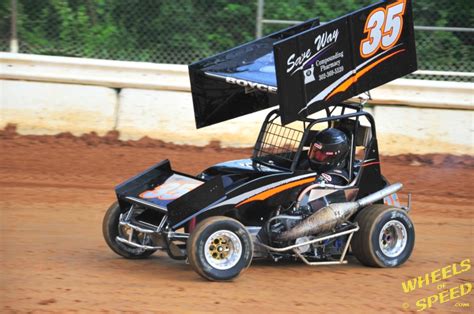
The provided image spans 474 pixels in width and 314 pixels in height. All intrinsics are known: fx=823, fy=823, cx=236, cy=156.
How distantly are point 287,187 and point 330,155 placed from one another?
2.05 ft

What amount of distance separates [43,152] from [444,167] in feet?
20.0

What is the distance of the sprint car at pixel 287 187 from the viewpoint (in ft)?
23.8

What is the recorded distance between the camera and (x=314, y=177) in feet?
25.6

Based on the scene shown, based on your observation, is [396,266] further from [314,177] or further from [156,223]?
[156,223]

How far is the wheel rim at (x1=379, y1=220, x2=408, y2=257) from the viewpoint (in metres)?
8.03

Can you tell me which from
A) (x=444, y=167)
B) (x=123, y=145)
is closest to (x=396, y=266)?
(x=444, y=167)

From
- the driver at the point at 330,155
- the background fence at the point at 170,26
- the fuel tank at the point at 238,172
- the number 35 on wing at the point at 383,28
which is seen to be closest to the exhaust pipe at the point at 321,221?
the driver at the point at 330,155

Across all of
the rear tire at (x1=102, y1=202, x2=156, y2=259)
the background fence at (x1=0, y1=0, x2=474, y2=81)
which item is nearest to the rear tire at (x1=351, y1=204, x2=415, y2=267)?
the rear tire at (x1=102, y1=202, x2=156, y2=259)

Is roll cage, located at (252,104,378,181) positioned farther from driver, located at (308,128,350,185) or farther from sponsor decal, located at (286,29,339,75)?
sponsor decal, located at (286,29,339,75)

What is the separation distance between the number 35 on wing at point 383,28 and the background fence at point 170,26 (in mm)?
5498

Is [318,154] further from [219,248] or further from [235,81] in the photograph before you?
[219,248]

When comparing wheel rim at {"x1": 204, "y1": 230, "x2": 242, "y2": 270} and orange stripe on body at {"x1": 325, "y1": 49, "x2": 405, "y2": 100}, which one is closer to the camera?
wheel rim at {"x1": 204, "y1": 230, "x2": 242, "y2": 270}

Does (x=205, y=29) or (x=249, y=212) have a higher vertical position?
(x=205, y=29)

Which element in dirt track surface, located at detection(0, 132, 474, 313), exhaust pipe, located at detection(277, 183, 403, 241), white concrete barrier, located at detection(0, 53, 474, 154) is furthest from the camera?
white concrete barrier, located at detection(0, 53, 474, 154)
